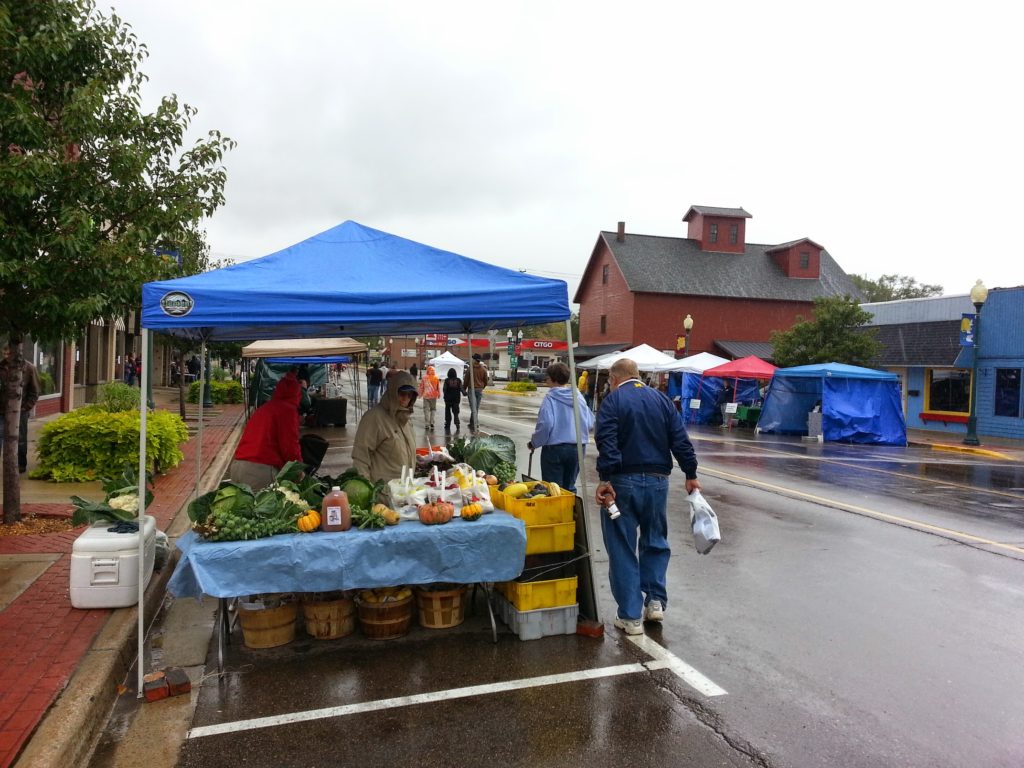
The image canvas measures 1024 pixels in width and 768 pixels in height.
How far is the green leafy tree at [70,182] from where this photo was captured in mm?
6133

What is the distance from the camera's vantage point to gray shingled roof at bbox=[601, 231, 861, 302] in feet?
137

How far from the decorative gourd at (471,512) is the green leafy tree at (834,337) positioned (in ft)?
75.5

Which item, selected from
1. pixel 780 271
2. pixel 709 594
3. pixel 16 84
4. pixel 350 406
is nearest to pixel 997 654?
pixel 709 594

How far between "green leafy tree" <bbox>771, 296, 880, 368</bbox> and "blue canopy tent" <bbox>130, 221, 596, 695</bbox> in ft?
73.5

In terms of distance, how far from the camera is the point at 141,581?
14.8ft

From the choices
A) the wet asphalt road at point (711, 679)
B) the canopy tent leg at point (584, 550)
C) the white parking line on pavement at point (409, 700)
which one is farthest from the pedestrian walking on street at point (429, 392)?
the white parking line on pavement at point (409, 700)

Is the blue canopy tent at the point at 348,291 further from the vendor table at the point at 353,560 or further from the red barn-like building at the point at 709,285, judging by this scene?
the red barn-like building at the point at 709,285

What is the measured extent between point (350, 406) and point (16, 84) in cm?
2558

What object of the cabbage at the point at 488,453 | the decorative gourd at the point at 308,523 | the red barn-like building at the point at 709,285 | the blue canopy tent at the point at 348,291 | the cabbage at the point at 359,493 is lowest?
the decorative gourd at the point at 308,523

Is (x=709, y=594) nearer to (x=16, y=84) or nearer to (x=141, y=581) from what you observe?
(x=141, y=581)

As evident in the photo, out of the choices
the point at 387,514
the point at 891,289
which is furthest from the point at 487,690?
the point at 891,289

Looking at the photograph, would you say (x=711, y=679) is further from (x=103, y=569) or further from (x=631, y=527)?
(x=103, y=569)

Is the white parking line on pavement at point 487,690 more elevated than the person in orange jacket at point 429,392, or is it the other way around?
the person in orange jacket at point 429,392

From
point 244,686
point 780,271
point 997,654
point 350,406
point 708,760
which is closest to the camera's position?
point 708,760
